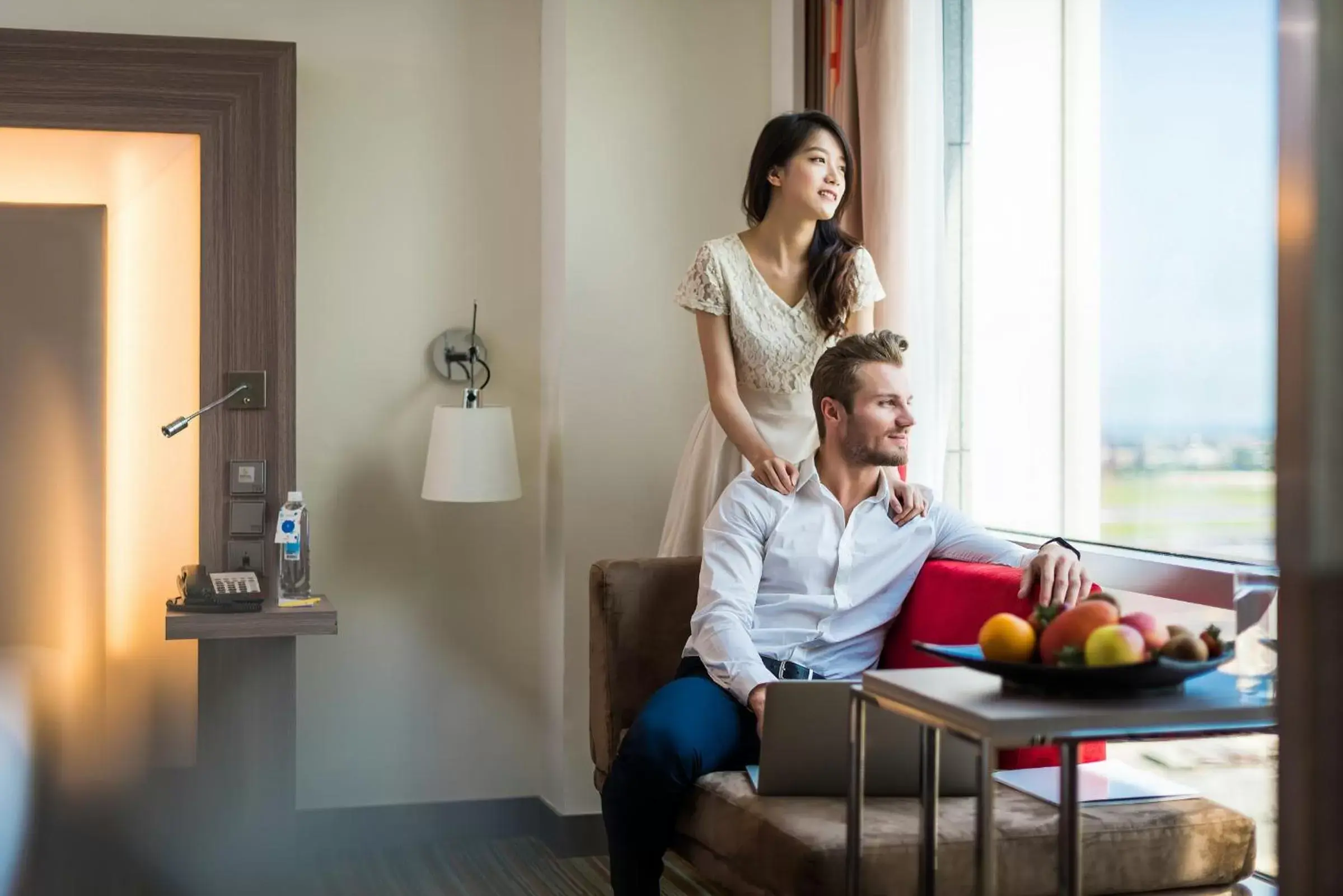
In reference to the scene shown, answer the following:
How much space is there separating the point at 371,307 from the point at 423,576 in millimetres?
740

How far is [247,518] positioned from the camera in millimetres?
3389

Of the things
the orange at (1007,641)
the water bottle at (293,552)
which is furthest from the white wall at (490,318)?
the orange at (1007,641)

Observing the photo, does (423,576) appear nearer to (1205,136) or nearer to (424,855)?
(424,855)

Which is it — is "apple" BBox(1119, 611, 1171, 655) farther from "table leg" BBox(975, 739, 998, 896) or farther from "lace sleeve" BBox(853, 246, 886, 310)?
"lace sleeve" BBox(853, 246, 886, 310)

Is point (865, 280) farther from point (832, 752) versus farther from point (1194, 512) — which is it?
point (832, 752)

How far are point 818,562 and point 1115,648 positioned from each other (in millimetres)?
1012

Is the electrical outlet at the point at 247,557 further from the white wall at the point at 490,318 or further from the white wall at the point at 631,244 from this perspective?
the white wall at the point at 631,244

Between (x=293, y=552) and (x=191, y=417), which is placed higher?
(x=191, y=417)

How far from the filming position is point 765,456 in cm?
273

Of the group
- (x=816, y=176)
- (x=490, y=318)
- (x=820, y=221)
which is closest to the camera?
(x=816, y=176)

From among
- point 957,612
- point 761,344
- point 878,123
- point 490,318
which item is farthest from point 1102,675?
point 490,318

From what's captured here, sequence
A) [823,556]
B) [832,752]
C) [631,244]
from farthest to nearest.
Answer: [631,244] < [823,556] < [832,752]

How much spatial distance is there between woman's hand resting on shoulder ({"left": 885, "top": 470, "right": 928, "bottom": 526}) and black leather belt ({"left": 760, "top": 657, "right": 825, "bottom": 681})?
34 centimetres

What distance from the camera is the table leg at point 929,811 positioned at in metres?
1.71
